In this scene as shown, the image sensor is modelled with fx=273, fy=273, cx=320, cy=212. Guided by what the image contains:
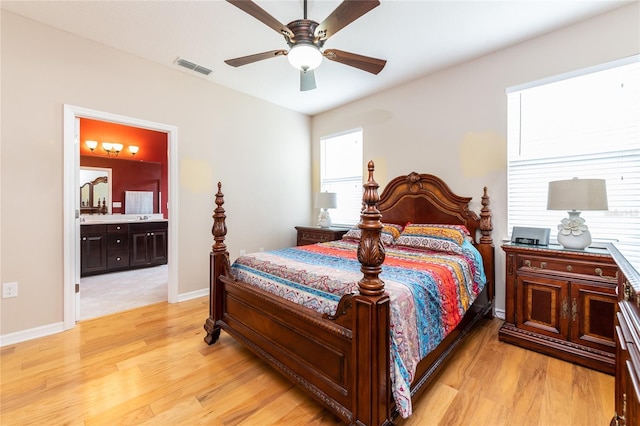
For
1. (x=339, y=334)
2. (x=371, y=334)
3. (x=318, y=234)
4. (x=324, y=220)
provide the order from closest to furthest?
1. (x=371, y=334)
2. (x=339, y=334)
3. (x=318, y=234)
4. (x=324, y=220)

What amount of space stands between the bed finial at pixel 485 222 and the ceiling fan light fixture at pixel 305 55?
2.22 meters

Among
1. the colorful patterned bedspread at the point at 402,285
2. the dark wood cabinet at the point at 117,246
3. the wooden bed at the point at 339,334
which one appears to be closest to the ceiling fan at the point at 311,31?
the wooden bed at the point at 339,334

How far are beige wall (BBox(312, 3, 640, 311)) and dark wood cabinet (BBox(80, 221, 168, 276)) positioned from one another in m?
4.31

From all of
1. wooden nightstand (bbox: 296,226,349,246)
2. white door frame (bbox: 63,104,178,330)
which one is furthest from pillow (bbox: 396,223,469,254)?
white door frame (bbox: 63,104,178,330)

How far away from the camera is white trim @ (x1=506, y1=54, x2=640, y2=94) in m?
2.31

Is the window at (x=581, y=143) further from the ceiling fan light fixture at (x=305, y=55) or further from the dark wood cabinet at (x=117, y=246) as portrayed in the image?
the dark wood cabinet at (x=117, y=246)

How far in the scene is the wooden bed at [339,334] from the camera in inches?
51.7

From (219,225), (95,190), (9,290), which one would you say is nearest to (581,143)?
(219,225)

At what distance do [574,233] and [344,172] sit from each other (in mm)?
2994

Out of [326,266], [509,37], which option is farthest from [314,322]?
[509,37]

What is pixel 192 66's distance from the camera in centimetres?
330

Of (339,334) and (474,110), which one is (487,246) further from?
(339,334)

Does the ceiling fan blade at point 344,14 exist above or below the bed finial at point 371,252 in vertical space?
above

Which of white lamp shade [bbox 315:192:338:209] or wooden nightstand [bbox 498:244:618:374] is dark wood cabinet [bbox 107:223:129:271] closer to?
white lamp shade [bbox 315:192:338:209]
